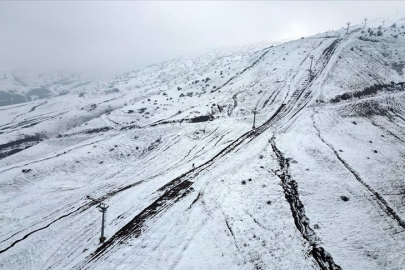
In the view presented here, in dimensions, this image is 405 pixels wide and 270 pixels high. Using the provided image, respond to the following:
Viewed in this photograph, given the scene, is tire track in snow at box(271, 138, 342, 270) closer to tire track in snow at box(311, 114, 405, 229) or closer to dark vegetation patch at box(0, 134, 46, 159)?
tire track in snow at box(311, 114, 405, 229)

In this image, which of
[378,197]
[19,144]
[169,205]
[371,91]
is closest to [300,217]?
[378,197]

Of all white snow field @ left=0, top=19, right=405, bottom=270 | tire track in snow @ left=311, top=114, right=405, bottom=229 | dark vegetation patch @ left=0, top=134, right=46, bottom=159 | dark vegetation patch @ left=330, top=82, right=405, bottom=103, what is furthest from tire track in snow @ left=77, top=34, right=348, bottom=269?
dark vegetation patch @ left=0, top=134, right=46, bottom=159

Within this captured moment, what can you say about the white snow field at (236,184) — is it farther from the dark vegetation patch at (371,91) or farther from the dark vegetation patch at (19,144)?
the dark vegetation patch at (19,144)

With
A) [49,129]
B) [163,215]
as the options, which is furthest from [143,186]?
[49,129]

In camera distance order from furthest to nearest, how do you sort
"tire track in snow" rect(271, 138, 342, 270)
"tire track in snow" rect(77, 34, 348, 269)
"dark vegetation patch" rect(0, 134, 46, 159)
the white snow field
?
"dark vegetation patch" rect(0, 134, 46, 159), "tire track in snow" rect(77, 34, 348, 269), the white snow field, "tire track in snow" rect(271, 138, 342, 270)

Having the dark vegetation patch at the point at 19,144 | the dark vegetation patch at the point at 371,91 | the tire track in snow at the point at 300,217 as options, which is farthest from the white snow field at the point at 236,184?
the dark vegetation patch at the point at 19,144

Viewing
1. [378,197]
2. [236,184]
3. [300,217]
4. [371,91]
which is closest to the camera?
[300,217]

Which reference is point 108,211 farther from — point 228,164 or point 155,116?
point 155,116

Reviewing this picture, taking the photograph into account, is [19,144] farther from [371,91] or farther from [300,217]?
[371,91]
